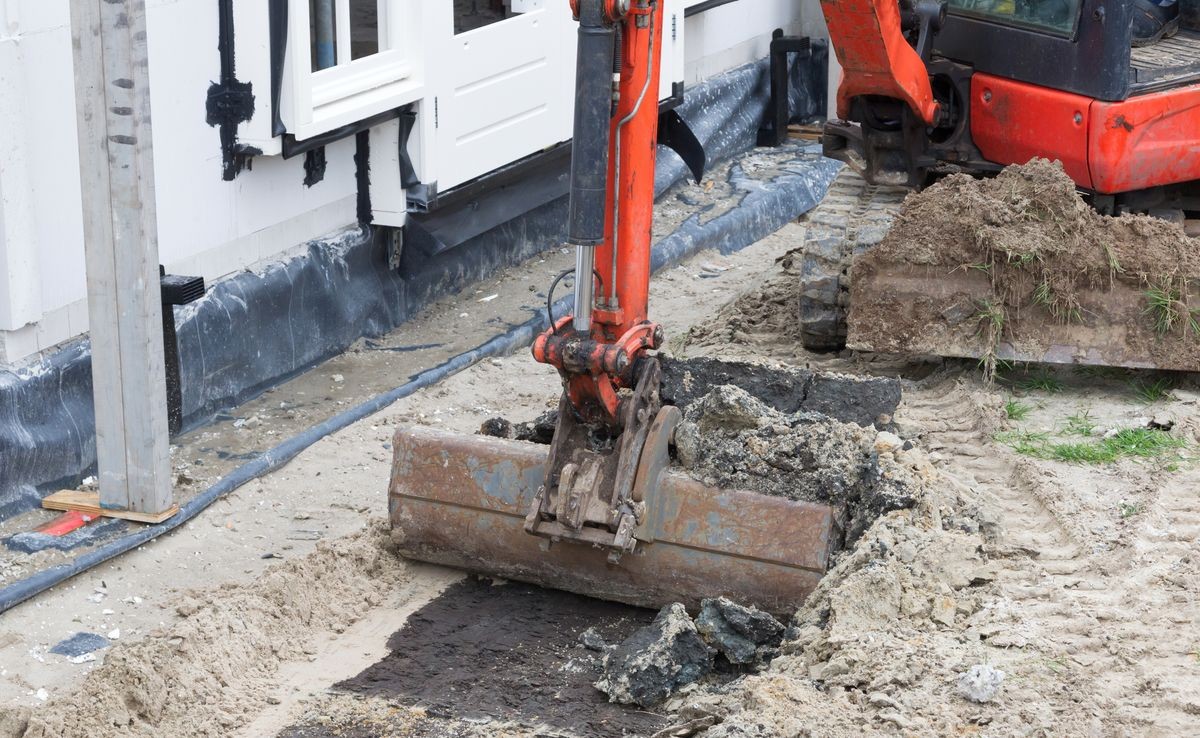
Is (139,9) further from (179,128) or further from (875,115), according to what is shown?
(875,115)

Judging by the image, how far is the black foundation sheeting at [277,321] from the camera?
18.2 feet

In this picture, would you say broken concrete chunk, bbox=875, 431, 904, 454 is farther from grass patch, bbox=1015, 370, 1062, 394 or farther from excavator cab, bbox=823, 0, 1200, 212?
excavator cab, bbox=823, 0, 1200, 212

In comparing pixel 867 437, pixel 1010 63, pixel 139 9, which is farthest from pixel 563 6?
pixel 867 437

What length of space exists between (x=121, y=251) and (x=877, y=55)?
329 centimetres

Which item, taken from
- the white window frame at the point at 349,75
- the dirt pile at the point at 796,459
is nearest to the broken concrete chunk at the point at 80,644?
the dirt pile at the point at 796,459

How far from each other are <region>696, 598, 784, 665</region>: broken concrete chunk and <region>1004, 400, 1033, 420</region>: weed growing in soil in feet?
7.09

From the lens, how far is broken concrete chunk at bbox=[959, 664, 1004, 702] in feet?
13.0

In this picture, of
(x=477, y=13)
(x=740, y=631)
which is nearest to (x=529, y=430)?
(x=740, y=631)

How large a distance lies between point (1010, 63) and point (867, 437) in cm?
265

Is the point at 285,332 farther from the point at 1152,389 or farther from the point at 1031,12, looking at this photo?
the point at 1152,389

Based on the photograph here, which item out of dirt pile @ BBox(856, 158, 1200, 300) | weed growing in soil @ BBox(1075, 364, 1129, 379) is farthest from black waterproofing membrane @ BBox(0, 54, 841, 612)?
weed growing in soil @ BBox(1075, 364, 1129, 379)

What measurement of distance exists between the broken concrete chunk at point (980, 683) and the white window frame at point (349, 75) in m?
3.81

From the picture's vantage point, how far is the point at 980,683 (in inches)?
156

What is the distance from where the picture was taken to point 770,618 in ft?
14.8
